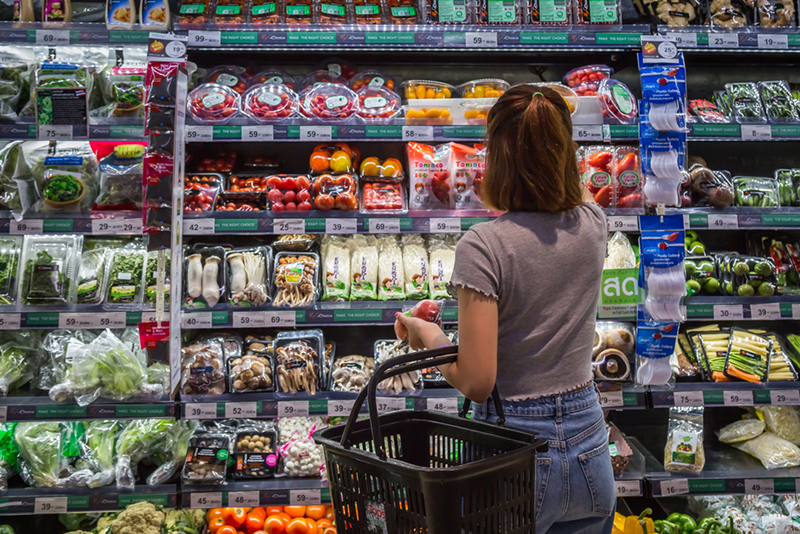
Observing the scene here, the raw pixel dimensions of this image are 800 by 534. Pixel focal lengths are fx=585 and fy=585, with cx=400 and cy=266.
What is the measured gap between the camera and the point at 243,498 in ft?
8.41

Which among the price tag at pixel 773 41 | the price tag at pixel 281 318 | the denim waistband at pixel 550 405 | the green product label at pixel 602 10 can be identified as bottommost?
the denim waistband at pixel 550 405

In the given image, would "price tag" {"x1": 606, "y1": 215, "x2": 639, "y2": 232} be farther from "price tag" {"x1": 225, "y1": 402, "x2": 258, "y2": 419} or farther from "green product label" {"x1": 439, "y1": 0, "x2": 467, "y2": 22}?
"price tag" {"x1": 225, "y1": 402, "x2": 258, "y2": 419}

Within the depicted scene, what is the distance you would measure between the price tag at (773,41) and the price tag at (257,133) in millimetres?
2278

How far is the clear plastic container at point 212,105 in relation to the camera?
8.84 ft

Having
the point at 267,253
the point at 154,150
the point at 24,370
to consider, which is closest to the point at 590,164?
the point at 267,253

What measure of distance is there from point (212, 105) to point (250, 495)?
5.79 ft

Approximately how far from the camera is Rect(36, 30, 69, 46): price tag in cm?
249

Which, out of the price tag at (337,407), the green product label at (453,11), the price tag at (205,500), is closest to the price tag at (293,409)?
the price tag at (337,407)

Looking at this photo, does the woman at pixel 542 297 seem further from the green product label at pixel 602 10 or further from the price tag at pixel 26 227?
the price tag at pixel 26 227

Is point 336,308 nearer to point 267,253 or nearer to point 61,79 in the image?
point 267,253

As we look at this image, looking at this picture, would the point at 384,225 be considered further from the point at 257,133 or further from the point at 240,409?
the point at 240,409

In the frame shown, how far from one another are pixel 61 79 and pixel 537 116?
2.27 meters

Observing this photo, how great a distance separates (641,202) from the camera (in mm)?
2734

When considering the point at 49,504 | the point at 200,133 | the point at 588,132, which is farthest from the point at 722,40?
the point at 49,504
